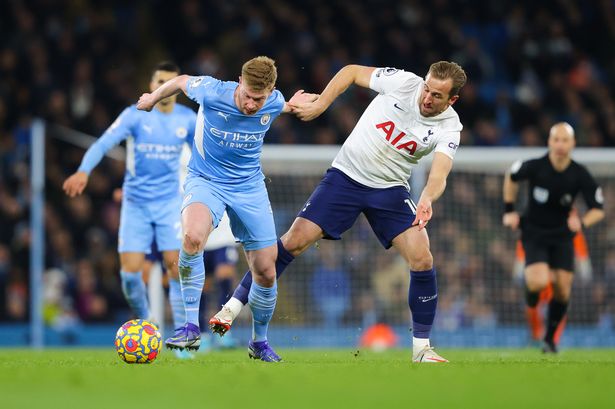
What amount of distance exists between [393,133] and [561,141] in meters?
3.44

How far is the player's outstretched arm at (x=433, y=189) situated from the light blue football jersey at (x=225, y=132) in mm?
1171

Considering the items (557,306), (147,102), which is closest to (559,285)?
(557,306)

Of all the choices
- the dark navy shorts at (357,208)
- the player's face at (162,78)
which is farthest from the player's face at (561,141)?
the player's face at (162,78)

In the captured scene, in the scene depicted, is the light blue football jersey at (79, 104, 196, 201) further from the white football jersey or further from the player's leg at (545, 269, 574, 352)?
the player's leg at (545, 269, 574, 352)

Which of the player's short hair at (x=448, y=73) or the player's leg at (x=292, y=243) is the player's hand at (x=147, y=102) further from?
the player's short hair at (x=448, y=73)

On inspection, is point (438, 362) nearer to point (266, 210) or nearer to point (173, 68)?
point (266, 210)

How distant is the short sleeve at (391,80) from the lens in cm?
845

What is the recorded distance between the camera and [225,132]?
8031mm

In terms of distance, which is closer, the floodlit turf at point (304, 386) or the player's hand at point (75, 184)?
the floodlit turf at point (304, 386)

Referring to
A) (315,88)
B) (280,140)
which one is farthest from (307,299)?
(315,88)

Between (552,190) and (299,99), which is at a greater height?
(299,99)

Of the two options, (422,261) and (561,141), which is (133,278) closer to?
(422,261)

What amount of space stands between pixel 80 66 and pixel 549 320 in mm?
8806

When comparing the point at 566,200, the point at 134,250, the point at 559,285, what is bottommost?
the point at 559,285
